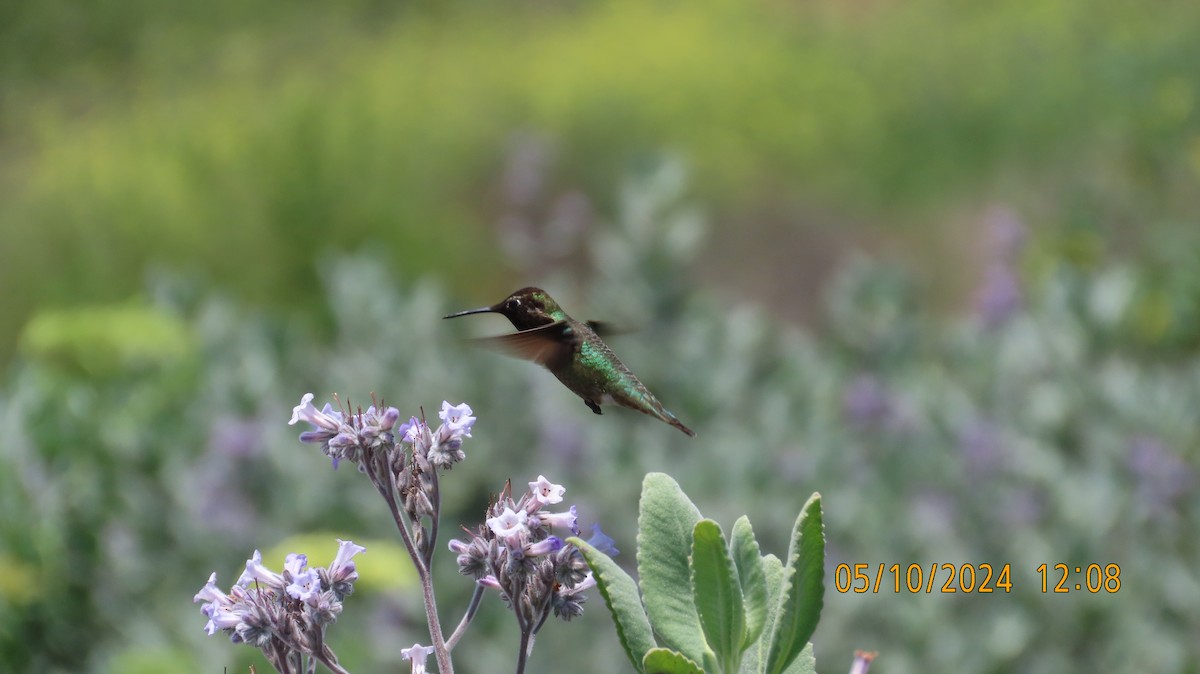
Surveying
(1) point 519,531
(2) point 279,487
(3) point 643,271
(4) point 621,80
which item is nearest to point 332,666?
(1) point 519,531

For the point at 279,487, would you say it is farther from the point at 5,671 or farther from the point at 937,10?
the point at 937,10

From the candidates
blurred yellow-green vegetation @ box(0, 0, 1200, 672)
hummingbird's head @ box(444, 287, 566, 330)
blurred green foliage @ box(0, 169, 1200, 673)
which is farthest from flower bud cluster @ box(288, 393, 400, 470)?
blurred green foliage @ box(0, 169, 1200, 673)


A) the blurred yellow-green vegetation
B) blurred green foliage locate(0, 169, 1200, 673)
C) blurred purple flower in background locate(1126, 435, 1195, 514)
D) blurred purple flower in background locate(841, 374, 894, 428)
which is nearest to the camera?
blurred green foliage locate(0, 169, 1200, 673)

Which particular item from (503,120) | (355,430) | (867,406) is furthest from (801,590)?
(503,120)

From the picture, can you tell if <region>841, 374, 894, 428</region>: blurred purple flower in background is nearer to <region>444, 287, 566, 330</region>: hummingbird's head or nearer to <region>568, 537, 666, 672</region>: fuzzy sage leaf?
<region>444, 287, 566, 330</region>: hummingbird's head

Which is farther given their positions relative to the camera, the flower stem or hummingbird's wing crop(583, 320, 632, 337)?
hummingbird's wing crop(583, 320, 632, 337)

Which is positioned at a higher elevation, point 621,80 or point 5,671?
point 621,80
